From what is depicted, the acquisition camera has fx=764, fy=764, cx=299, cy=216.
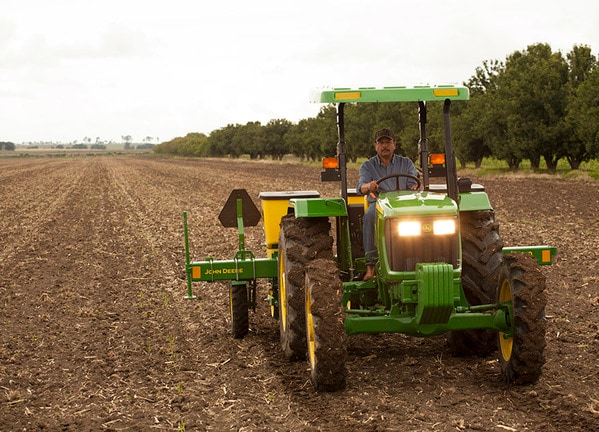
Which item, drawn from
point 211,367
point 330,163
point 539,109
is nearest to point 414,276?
point 330,163

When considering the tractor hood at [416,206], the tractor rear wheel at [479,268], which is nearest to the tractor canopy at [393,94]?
the tractor hood at [416,206]

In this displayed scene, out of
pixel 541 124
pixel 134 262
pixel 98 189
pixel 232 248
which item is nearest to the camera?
pixel 134 262

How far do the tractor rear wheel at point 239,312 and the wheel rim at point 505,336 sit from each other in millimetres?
2802

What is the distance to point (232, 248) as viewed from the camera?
14.6 metres

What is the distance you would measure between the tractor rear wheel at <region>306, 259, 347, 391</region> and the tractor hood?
0.70m

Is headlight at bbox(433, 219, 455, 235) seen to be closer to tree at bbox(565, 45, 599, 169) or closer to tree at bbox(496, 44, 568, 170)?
tree at bbox(565, 45, 599, 169)

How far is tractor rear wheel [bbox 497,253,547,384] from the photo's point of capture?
5.72 meters

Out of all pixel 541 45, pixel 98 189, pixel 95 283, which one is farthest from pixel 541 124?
pixel 95 283

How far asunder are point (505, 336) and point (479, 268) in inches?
30.0

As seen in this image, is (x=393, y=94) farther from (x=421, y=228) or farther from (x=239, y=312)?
(x=239, y=312)

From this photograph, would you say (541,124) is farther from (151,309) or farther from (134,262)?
(151,309)

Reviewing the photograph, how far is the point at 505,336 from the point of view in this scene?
6047 millimetres

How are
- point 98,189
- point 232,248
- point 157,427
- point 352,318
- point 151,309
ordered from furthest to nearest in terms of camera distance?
point 98,189
point 232,248
point 151,309
point 352,318
point 157,427

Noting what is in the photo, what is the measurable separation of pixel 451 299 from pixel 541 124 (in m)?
33.0
